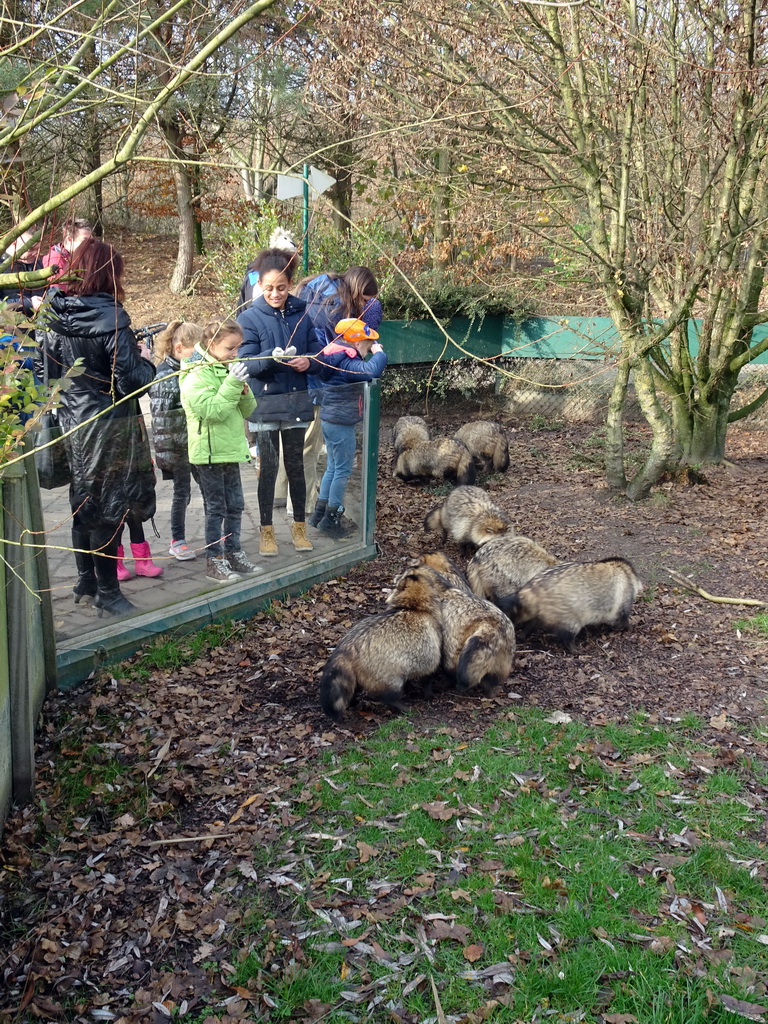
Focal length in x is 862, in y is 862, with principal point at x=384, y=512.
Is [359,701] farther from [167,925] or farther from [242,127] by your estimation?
[242,127]

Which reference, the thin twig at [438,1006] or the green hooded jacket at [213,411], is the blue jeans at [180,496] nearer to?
the green hooded jacket at [213,411]

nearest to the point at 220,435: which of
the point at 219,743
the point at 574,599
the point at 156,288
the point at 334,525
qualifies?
the point at 334,525

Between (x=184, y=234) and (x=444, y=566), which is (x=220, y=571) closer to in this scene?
(x=444, y=566)

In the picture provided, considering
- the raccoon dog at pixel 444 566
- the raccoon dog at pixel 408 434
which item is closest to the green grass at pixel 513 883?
the raccoon dog at pixel 444 566

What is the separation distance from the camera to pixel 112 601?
18.0 feet

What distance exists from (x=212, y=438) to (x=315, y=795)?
8.41ft

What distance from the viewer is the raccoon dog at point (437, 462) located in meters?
10.2

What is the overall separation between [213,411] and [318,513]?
1.63 metres

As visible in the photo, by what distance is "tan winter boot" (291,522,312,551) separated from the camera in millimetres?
6852

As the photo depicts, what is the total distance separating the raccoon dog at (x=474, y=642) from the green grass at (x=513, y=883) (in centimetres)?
54

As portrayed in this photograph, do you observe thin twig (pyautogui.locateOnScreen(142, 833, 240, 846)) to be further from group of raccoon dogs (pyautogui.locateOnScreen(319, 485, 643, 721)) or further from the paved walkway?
the paved walkway

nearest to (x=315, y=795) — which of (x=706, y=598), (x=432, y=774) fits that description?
(x=432, y=774)

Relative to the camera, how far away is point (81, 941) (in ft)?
11.5

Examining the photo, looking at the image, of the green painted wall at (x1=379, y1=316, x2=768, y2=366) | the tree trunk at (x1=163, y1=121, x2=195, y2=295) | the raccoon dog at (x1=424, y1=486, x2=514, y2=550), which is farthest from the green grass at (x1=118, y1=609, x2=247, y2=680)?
the tree trunk at (x1=163, y1=121, x2=195, y2=295)
